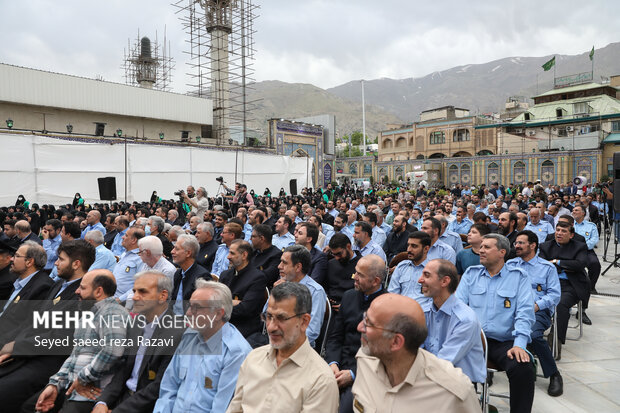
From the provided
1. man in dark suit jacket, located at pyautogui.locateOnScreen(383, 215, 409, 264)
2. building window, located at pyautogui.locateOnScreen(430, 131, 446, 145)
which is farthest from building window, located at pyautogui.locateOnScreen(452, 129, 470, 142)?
man in dark suit jacket, located at pyautogui.locateOnScreen(383, 215, 409, 264)

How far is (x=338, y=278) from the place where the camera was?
4484 millimetres

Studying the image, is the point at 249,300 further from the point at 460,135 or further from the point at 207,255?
the point at 460,135

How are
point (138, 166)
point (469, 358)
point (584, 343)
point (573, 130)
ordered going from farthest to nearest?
point (573, 130) → point (138, 166) → point (584, 343) → point (469, 358)

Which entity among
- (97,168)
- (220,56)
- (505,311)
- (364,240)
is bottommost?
(505,311)

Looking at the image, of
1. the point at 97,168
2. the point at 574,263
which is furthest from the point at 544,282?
the point at 97,168

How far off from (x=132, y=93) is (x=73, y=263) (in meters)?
27.6

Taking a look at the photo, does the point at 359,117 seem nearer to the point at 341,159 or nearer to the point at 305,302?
the point at 341,159

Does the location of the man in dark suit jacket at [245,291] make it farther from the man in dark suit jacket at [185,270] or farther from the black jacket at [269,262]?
the black jacket at [269,262]

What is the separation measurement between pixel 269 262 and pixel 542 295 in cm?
300

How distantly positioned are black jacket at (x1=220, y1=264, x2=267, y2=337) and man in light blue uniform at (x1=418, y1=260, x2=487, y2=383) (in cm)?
160

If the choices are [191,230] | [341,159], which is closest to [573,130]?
[341,159]

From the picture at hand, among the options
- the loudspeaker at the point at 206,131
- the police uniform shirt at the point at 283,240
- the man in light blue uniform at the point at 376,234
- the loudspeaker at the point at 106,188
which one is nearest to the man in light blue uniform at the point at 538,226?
the man in light blue uniform at the point at 376,234

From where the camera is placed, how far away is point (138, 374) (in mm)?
2900

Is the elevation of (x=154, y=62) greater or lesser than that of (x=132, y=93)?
greater
